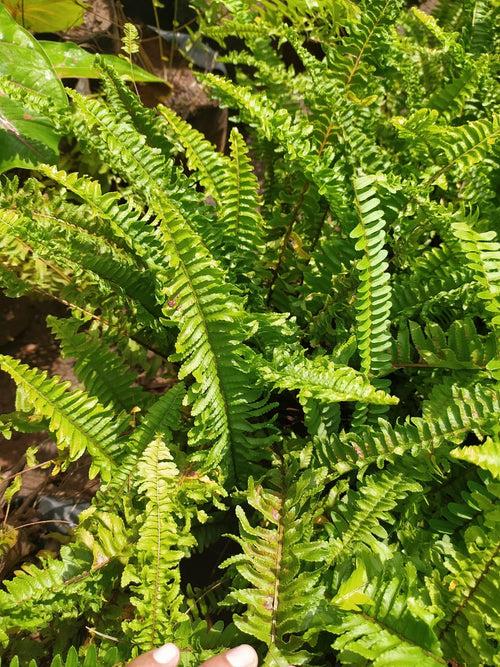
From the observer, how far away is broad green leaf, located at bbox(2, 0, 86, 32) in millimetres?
2426

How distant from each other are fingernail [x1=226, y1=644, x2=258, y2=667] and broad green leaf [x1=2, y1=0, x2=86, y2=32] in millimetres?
2528

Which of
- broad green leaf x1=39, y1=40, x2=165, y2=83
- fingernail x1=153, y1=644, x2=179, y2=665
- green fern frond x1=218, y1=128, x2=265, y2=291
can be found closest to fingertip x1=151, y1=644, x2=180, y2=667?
fingernail x1=153, y1=644, x2=179, y2=665

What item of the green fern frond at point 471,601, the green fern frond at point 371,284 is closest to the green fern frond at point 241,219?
the green fern frond at point 371,284

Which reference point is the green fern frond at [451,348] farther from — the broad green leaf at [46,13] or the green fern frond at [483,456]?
the broad green leaf at [46,13]

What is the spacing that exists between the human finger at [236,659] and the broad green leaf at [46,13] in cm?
253

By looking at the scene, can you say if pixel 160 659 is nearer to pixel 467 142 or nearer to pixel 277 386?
pixel 277 386

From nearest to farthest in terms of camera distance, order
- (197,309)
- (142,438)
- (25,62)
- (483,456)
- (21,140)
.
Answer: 1. (483,456)
2. (197,309)
3. (142,438)
4. (21,140)
5. (25,62)

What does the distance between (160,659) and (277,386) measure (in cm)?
63

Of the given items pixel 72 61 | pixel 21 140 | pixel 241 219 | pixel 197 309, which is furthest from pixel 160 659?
pixel 72 61

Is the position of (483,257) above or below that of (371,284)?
above

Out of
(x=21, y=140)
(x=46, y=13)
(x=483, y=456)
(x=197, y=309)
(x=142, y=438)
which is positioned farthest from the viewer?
(x=46, y=13)

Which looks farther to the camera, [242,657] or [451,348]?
[451,348]

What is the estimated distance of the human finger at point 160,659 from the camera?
1051 millimetres

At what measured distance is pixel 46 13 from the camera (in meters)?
2.49
